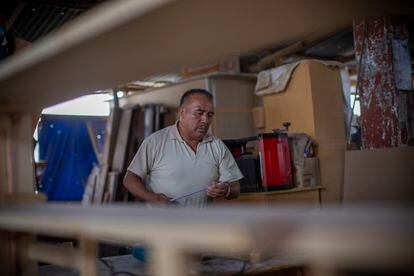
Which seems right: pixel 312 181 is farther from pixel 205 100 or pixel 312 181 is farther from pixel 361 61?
pixel 205 100

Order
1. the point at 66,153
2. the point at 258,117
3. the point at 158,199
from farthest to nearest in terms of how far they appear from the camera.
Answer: the point at 66,153 → the point at 258,117 → the point at 158,199

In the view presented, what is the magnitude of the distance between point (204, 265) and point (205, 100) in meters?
1.40

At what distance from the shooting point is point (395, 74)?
3.85 meters

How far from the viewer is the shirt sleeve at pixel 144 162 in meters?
3.17

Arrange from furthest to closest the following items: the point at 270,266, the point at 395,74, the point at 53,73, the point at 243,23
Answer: the point at 395,74 < the point at 270,266 < the point at 53,73 < the point at 243,23

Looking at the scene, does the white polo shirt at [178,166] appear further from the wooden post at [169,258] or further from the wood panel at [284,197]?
the wooden post at [169,258]

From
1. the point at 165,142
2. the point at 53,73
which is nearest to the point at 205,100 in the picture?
the point at 165,142

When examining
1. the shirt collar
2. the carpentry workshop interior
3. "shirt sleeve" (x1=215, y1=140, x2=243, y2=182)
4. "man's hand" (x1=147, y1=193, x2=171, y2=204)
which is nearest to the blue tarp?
the carpentry workshop interior

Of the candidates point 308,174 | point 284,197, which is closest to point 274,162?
point 284,197

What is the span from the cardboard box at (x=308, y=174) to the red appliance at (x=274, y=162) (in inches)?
5.0

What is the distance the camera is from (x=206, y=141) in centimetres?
334

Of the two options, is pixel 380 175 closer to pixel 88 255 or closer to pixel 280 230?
pixel 88 255

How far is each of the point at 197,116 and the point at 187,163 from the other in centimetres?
34

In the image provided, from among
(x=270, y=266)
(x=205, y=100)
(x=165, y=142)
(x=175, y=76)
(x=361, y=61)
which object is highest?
(x=175, y=76)
